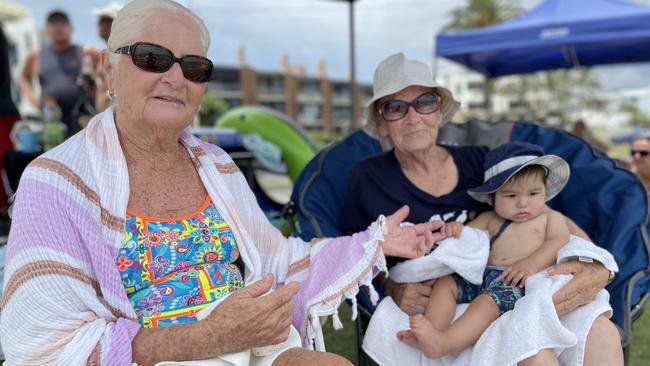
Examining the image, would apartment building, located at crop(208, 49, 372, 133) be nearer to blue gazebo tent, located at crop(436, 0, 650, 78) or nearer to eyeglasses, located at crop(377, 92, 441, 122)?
blue gazebo tent, located at crop(436, 0, 650, 78)

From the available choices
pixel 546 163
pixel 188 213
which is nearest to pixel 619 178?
pixel 546 163

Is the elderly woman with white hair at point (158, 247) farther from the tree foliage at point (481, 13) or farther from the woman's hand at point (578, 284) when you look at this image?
the tree foliage at point (481, 13)

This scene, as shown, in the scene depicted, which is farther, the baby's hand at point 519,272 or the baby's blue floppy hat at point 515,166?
the baby's blue floppy hat at point 515,166

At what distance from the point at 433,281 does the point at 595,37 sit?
562cm

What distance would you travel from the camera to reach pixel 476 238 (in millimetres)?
2318

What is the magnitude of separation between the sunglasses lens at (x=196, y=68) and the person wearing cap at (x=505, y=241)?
1144mm

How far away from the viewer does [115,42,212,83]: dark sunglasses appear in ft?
5.53

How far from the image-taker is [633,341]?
3430mm

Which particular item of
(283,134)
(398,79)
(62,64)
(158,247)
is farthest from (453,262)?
(62,64)

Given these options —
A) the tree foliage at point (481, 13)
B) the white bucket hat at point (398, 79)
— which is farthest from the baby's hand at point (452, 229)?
the tree foliage at point (481, 13)

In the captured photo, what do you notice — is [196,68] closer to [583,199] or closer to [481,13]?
[583,199]

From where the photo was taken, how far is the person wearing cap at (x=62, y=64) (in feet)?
16.5

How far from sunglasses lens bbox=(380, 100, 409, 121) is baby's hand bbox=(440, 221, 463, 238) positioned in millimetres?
533

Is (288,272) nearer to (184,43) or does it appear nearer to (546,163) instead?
(184,43)
